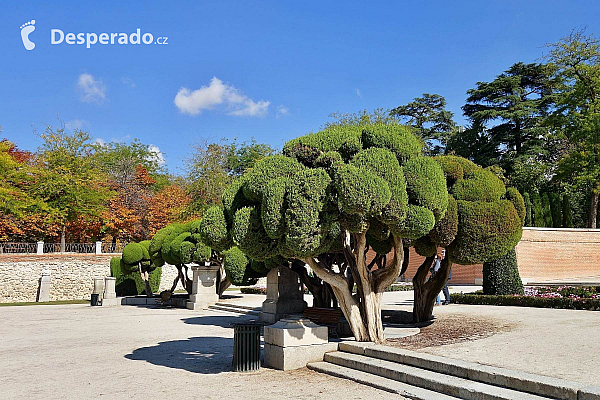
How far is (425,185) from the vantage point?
7.15 metres

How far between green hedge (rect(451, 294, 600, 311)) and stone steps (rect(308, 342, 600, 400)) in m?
7.22

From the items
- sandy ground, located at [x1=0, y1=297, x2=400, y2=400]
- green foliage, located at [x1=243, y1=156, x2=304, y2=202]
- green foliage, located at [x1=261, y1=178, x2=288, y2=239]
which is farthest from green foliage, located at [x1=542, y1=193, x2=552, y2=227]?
green foliage, located at [x1=261, y1=178, x2=288, y2=239]

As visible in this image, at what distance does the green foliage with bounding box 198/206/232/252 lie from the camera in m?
7.93

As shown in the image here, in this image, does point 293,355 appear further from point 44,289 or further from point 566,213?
point 566,213

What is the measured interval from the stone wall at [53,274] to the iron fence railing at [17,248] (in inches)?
72.4

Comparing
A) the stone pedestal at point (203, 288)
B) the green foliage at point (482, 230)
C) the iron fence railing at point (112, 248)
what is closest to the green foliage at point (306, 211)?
the green foliage at point (482, 230)

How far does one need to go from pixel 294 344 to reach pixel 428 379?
2.45 meters

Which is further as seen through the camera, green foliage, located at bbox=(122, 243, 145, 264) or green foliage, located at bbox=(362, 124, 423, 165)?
green foliage, located at bbox=(122, 243, 145, 264)

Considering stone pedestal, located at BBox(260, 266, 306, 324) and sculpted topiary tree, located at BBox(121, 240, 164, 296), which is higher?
sculpted topiary tree, located at BBox(121, 240, 164, 296)

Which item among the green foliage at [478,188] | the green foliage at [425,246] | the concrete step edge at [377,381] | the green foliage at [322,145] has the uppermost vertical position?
the green foliage at [322,145]

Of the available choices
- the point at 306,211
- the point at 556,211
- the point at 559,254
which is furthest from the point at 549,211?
the point at 306,211

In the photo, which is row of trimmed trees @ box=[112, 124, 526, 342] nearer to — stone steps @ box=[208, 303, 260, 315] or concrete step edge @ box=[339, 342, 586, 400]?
concrete step edge @ box=[339, 342, 586, 400]

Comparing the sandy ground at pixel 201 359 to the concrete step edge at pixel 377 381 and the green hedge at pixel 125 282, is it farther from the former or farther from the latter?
the green hedge at pixel 125 282

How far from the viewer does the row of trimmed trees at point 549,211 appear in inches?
1272
